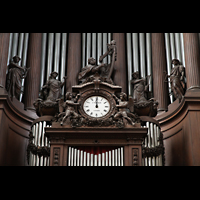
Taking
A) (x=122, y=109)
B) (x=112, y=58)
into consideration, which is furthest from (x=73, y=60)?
(x=122, y=109)

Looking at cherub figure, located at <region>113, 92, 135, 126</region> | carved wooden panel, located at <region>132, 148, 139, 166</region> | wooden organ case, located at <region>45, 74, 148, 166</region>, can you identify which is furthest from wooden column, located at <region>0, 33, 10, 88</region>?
carved wooden panel, located at <region>132, 148, 139, 166</region>

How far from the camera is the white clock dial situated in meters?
13.2

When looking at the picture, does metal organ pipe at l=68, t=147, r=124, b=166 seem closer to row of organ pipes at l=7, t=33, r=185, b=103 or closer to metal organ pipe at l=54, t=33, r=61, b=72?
row of organ pipes at l=7, t=33, r=185, b=103

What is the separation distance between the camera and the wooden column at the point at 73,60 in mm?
15991

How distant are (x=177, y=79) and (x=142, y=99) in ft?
4.99

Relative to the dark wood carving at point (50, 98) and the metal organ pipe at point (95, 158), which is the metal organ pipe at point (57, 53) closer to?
the dark wood carving at point (50, 98)

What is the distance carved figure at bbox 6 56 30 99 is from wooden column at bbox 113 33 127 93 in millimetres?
3238

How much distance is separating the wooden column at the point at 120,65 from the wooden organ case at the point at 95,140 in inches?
116

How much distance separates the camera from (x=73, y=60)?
16.5 metres

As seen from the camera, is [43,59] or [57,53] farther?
[57,53]

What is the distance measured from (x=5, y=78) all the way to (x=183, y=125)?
19.0 ft

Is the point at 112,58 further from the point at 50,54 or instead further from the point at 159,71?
the point at 50,54
